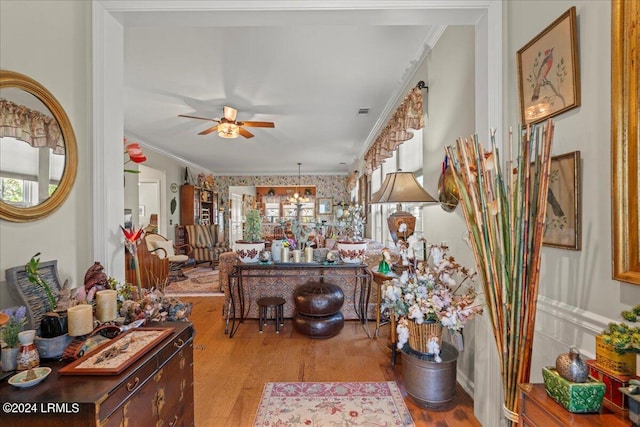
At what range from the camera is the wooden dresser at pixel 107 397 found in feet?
2.88

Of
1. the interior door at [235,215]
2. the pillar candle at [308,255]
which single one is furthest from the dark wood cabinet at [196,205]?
the pillar candle at [308,255]

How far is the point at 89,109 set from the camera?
5.36ft

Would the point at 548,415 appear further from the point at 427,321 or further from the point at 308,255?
the point at 308,255

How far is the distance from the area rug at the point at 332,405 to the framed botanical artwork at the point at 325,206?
319 inches

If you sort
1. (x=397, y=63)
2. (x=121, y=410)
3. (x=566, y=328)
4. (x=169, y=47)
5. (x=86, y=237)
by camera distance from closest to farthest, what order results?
(x=121, y=410) < (x=566, y=328) < (x=86, y=237) < (x=169, y=47) < (x=397, y=63)

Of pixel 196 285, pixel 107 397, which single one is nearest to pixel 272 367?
pixel 107 397

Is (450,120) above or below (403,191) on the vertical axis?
above

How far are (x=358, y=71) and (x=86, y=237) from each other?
285 centimetres

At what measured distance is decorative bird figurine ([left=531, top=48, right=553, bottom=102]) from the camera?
1.32 metres

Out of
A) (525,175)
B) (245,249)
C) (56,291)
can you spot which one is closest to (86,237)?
(56,291)

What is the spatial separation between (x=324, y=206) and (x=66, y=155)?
29.2 ft

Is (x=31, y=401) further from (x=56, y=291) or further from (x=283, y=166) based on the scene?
(x=283, y=166)

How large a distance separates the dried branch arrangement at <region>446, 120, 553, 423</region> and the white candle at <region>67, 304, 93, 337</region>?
5.39 feet

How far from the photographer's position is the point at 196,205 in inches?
322
